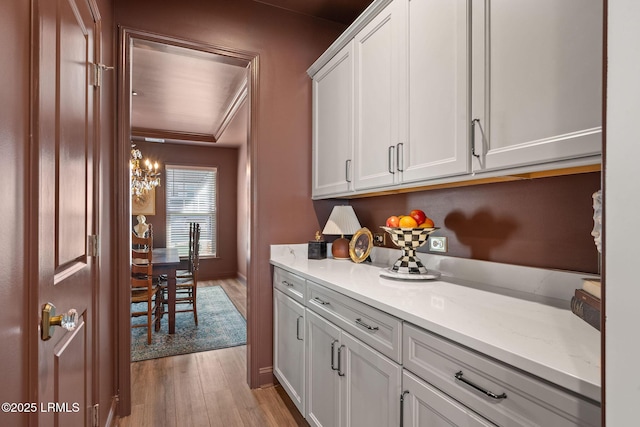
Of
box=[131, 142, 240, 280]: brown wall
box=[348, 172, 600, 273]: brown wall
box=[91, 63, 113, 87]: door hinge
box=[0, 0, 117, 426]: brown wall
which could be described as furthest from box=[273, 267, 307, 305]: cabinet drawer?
box=[131, 142, 240, 280]: brown wall

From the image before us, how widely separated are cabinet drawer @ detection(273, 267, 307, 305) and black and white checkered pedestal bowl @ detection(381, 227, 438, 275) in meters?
0.59

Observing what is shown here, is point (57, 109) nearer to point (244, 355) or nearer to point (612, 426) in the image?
point (612, 426)

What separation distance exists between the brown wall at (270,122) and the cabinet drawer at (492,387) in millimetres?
1619

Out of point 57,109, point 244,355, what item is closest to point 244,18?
point 57,109

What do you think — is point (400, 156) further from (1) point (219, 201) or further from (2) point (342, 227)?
(1) point (219, 201)

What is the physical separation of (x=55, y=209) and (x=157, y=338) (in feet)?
9.68

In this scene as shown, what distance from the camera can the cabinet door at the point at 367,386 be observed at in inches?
46.8

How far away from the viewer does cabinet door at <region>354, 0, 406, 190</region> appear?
5.73 feet

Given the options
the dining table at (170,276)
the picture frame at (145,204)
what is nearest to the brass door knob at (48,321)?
the dining table at (170,276)

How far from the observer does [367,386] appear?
1342mm

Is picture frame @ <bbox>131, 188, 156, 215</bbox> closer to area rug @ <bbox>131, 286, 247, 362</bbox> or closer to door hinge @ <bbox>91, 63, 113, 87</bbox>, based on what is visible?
Answer: area rug @ <bbox>131, 286, 247, 362</bbox>

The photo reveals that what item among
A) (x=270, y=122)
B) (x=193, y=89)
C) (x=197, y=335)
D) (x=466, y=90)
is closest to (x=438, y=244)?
(x=466, y=90)

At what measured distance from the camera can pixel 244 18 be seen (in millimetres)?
2543

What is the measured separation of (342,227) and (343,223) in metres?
0.03
